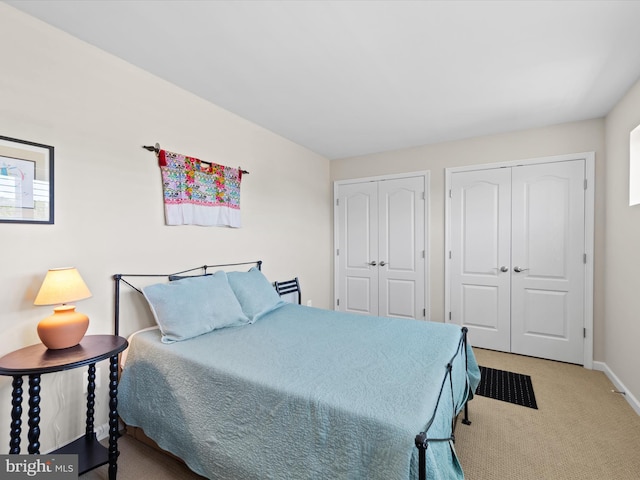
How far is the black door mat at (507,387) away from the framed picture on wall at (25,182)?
3.46 meters

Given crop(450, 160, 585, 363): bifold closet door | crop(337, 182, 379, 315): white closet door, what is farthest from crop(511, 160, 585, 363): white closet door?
crop(337, 182, 379, 315): white closet door

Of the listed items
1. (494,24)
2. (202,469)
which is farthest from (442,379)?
(494,24)

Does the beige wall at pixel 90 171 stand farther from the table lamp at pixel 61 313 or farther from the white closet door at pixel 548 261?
the white closet door at pixel 548 261

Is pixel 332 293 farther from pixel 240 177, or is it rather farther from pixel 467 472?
pixel 467 472

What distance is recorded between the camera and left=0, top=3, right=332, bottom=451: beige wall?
5.49 ft

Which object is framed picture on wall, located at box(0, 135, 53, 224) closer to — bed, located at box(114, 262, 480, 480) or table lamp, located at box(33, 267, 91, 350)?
table lamp, located at box(33, 267, 91, 350)

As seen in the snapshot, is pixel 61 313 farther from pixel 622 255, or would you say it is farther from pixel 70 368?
pixel 622 255

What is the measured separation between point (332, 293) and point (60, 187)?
3489 millimetres

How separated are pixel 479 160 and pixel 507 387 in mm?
2440

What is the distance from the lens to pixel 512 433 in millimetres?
2084

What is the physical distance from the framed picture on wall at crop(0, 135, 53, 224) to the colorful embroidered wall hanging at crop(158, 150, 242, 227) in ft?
2.34

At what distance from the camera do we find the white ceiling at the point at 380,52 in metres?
1.67

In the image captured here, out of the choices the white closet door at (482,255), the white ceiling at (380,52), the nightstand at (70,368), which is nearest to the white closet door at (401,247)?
the white closet door at (482,255)

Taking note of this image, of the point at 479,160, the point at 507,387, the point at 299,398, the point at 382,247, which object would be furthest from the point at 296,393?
the point at 479,160
